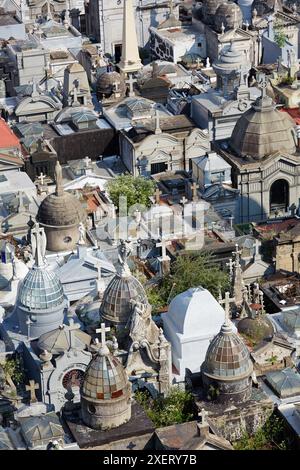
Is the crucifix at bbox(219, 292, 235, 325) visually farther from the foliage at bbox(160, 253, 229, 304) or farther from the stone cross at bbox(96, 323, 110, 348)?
the stone cross at bbox(96, 323, 110, 348)

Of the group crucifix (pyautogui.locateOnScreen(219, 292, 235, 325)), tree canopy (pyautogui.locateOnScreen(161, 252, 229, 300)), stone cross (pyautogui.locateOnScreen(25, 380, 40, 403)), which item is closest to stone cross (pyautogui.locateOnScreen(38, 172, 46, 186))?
tree canopy (pyautogui.locateOnScreen(161, 252, 229, 300))

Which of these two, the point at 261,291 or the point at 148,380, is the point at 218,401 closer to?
the point at 148,380

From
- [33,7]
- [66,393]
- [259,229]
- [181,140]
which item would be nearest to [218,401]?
[66,393]

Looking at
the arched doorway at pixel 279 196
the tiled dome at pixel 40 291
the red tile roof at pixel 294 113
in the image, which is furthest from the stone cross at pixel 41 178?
the tiled dome at pixel 40 291

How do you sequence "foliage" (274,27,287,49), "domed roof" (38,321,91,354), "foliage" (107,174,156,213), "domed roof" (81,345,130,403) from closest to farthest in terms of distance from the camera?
1. "domed roof" (81,345,130,403)
2. "domed roof" (38,321,91,354)
3. "foliage" (107,174,156,213)
4. "foliage" (274,27,287,49)

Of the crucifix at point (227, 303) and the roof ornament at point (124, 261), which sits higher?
the roof ornament at point (124, 261)

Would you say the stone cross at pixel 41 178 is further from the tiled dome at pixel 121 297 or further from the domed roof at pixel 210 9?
the domed roof at pixel 210 9

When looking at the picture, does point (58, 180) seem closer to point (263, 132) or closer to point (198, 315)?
point (263, 132)
